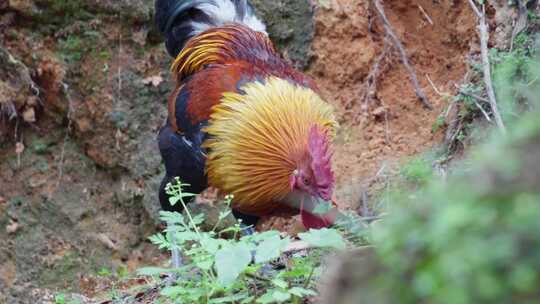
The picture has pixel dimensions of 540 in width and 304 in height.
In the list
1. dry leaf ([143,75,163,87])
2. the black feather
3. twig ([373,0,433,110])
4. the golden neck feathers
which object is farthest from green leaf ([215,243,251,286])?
dry leaf ([143,75,163,87])

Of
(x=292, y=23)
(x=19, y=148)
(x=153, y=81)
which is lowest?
(x=19, y=148)

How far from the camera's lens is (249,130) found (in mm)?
4855

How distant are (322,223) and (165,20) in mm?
2240

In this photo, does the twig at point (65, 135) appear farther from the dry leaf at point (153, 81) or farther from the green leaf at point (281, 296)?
the green leaf at point (281, 296)

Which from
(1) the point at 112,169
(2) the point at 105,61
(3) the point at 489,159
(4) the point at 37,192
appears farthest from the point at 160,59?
(3) the point at 489,159

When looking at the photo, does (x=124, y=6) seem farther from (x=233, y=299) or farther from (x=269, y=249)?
(x=269, y=249)

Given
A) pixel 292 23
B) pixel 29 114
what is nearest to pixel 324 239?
pixel 292 23

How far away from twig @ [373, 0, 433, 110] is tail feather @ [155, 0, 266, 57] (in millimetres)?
1583

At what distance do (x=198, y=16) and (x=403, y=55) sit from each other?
79.5 inches

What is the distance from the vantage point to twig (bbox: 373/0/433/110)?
679cm

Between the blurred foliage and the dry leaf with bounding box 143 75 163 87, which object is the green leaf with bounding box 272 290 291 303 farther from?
the dry leaf with bounding box 143 75 163 87

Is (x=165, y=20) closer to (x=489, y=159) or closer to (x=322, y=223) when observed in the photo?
(x=322, y=223)

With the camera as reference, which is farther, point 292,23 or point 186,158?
point 292,23

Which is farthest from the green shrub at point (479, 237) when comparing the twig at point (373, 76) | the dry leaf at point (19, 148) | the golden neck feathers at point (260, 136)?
the dry leaf at point (19, 148)
